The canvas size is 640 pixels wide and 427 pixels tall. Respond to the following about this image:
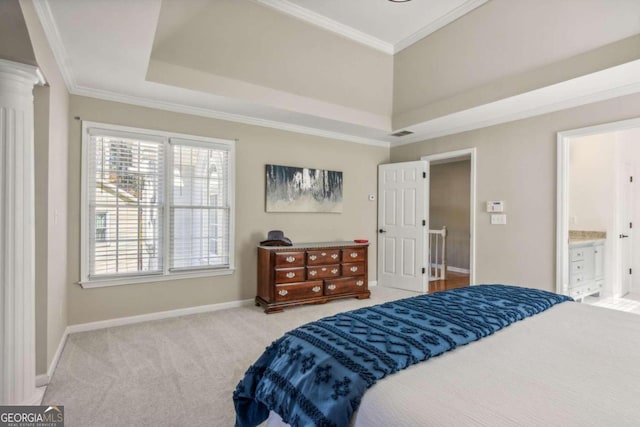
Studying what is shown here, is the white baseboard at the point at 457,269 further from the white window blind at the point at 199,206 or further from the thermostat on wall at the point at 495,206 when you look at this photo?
the white window blind at the point at 199,206

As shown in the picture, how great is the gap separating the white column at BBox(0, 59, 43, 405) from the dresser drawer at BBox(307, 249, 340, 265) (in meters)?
2.81

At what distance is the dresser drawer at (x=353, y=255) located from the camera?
4.61 m

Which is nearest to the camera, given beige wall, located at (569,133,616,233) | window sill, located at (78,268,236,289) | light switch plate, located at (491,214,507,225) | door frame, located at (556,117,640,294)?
window sill, located at (78,268,236,289)

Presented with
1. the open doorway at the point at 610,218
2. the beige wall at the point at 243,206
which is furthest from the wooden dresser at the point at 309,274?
the open doorway at the point at 610,218

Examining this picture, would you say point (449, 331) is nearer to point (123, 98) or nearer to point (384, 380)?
point (384, 380)

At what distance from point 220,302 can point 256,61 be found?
2919 mm

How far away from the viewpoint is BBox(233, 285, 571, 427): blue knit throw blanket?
3.76 feet

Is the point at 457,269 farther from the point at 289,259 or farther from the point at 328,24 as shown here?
the point at 328,24

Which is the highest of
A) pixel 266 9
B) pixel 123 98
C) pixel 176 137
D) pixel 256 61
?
pixel 266 9

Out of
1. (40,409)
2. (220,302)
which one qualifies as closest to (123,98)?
(220,302)

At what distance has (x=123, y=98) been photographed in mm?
3557

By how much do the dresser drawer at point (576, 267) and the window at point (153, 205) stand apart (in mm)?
4299

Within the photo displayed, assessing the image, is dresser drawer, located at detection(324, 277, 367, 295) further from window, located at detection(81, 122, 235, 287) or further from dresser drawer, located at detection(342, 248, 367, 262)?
window, located at detection(81, 122, 235, 287)

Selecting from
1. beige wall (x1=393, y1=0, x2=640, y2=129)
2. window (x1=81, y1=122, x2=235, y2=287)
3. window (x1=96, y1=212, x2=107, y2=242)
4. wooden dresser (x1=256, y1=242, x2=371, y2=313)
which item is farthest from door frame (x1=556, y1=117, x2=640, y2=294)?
window (x1=96, y1=212, x2=107, y2=242)
